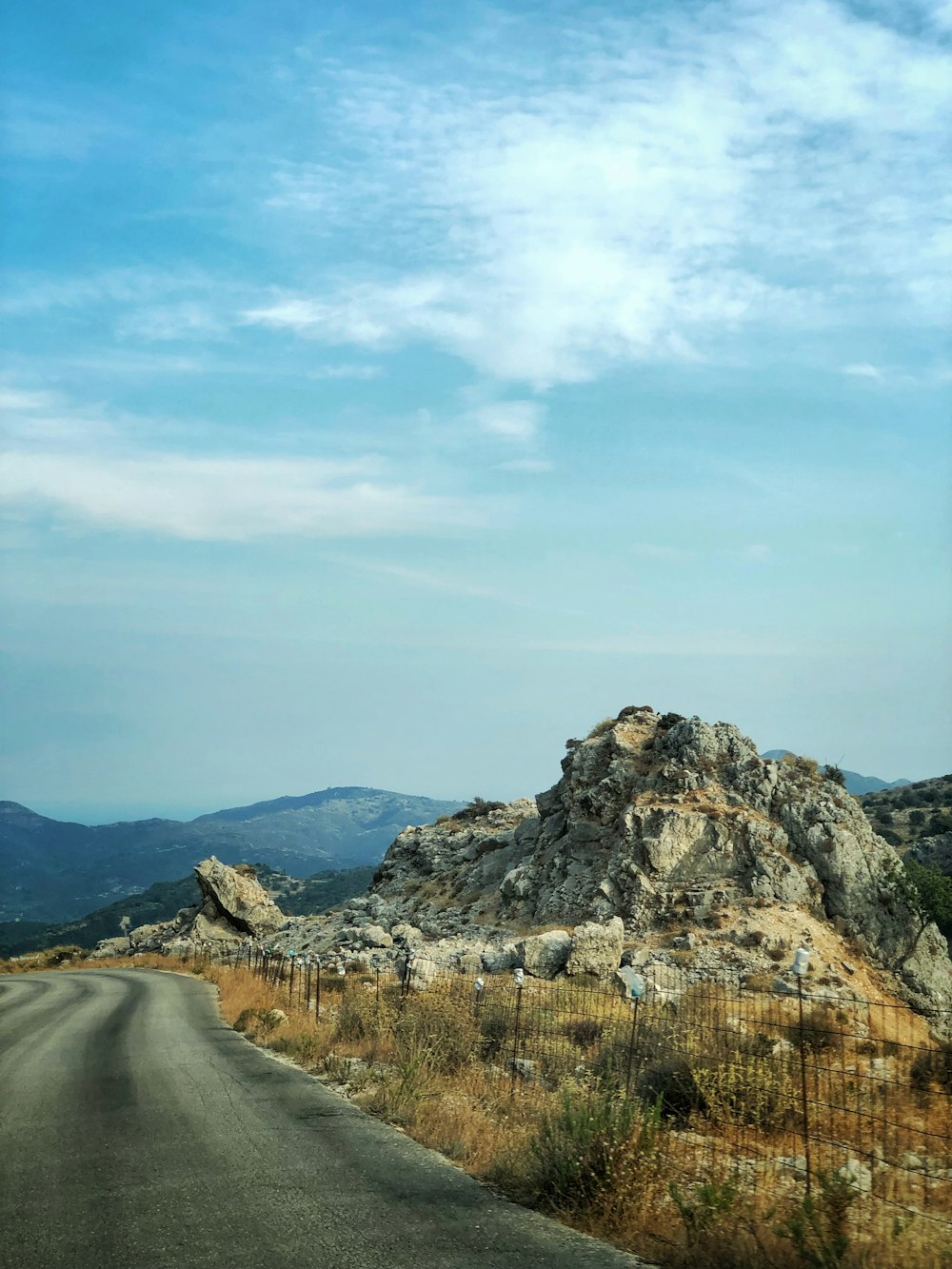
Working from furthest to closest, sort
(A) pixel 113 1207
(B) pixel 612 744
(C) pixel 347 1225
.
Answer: (B) pixel 612 744
(A) pixel 113 1207
(C) pixel 347 1225

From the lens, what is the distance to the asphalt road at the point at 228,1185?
724 centimetres

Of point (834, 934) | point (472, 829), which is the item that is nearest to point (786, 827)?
point (834, 934)

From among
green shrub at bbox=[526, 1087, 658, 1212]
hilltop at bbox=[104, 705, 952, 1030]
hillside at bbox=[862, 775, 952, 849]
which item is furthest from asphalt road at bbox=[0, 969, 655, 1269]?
hillside at bbox=[862, 775, 952, 849]

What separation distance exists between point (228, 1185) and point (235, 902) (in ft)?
197

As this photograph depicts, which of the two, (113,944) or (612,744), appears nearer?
(612,744)

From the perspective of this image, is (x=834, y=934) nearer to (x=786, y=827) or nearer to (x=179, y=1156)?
(x=786, y=827)

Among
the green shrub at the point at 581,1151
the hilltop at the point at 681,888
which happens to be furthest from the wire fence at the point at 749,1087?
the hilltop at the point at 681,888

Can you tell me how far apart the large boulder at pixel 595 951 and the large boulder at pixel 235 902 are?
38.1 metres

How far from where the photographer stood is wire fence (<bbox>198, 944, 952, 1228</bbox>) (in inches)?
328

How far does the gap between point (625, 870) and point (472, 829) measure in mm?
22844

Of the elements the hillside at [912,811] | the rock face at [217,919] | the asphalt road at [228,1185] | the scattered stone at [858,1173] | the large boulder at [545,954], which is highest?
the hillside at [912,811]

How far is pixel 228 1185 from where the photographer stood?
902cm

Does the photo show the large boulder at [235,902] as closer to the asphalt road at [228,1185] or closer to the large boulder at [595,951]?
the large boulder at [595,951]

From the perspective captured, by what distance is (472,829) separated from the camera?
60281 mm
